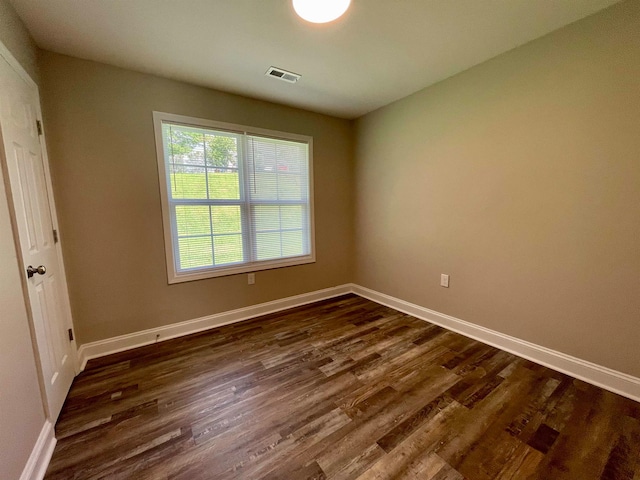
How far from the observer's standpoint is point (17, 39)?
4.89ft

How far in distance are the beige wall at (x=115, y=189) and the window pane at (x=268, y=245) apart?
1.46 ft

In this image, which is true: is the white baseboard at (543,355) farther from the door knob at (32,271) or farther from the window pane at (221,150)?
the door knob at (32,271)

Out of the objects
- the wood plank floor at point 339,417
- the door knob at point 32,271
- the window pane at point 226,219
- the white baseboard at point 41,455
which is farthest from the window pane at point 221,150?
the white baseboard at point 41,455

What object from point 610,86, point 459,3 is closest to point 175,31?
point 459,3

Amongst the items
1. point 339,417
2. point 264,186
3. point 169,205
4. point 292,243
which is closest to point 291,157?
point 264,186

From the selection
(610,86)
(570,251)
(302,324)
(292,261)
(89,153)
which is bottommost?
(302,324)

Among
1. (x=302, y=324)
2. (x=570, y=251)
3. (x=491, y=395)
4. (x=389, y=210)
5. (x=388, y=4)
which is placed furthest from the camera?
(x=389, y=210)

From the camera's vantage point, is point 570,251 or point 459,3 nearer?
point 459,3

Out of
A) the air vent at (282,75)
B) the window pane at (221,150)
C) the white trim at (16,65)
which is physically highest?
the air vent at (282,75)

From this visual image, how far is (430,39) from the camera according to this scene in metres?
1.83

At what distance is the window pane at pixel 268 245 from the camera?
295cm

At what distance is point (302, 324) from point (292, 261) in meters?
0.80

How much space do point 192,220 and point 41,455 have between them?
5.88 feet

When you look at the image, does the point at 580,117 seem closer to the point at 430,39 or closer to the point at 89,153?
the point at 430,39
